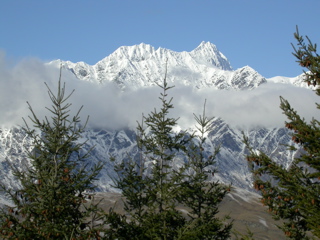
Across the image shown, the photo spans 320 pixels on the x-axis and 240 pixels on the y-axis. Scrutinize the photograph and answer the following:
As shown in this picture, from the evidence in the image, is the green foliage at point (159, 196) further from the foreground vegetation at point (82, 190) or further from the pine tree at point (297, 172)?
the pine tree at point (297, 172)

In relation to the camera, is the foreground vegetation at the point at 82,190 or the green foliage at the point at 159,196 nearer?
the foreground vegetation at the point at 82,190

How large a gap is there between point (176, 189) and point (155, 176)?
4036mm

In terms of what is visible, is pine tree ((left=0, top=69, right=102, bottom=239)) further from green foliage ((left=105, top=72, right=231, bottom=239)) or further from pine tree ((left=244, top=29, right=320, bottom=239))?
pine tree ((left=244, top=29, right=320, bottom=239))

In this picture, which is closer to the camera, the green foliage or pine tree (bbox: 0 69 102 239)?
pine tree (bbox: 0 69 102 239)

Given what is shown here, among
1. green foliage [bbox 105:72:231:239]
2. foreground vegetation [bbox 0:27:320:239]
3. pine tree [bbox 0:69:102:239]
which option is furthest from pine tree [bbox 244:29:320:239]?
pine tree [bbox 0:69:102:239]

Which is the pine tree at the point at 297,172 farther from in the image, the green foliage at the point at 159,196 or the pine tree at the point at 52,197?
the pine tree at the point at 52,197

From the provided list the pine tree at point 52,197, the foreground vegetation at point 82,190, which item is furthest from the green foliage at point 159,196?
the pine tree at point 52,197

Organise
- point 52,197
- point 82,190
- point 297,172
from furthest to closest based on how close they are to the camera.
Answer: point 297,172 < point 82,190 < point 52,197

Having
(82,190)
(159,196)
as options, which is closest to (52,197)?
(82,190)

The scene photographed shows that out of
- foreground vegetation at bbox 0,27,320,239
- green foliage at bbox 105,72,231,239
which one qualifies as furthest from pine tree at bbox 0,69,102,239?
green foliage at bbox 105,72,231,239

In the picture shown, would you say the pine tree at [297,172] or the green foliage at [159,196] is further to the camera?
the green foliage at [159,196]

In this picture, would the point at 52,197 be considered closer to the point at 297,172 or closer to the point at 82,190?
the point at 82,190

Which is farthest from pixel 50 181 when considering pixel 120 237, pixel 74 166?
pixel 120 237

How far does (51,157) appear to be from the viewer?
15156 mm
